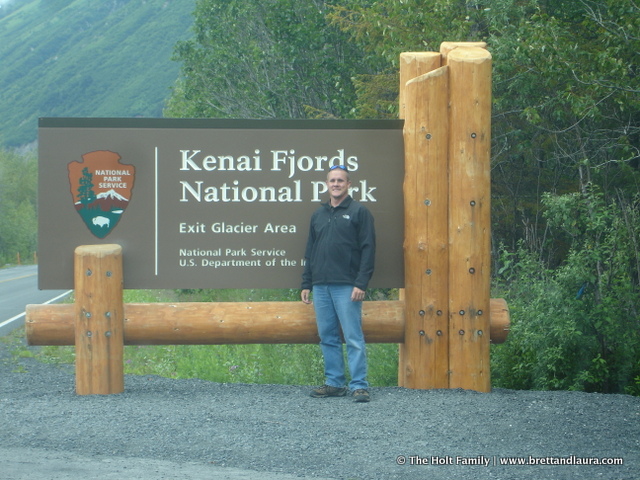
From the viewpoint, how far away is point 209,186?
822 centimetres

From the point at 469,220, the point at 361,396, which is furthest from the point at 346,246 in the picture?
the point at 361,396

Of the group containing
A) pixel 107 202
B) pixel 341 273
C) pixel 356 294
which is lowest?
pixel 356 294

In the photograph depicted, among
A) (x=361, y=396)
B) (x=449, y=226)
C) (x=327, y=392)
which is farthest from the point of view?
(x=449, y=226)

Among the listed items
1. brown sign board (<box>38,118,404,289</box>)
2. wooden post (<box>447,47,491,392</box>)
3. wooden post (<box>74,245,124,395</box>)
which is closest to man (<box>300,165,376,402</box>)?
brown sign board (<box>38,118,404,289</box>)

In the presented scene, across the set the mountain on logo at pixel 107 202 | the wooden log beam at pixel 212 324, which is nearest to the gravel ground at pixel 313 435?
the wooden log beam at pixel 212 324

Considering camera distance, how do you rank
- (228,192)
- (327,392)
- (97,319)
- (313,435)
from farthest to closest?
(228,192) → (97,319) → (327,392) → (313,435)

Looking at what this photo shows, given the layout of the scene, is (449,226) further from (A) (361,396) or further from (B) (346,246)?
(A) (361,396)

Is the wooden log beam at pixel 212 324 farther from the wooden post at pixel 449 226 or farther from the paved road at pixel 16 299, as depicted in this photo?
the paved road at pixel 16 299

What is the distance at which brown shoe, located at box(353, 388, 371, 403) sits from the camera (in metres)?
7.46

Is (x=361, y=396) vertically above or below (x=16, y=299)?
above

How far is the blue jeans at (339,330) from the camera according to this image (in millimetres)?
7684

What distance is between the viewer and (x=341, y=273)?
7656 millimetres

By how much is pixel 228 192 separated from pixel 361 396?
2.21 meters

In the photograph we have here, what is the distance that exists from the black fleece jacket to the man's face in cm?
10
